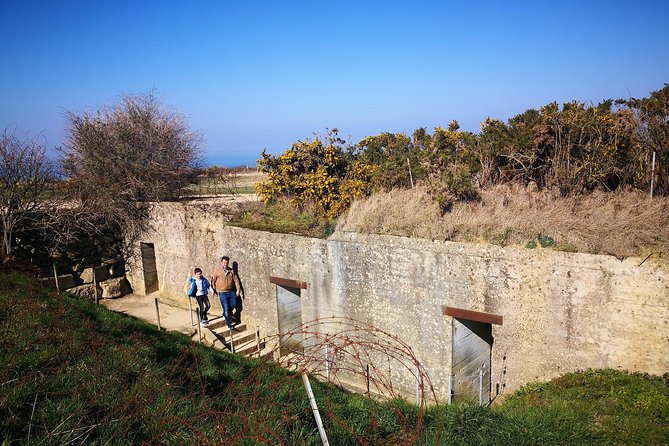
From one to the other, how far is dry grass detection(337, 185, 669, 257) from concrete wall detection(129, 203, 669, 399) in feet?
0.84

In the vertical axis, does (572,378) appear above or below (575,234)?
below

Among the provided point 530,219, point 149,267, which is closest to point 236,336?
point 149,267

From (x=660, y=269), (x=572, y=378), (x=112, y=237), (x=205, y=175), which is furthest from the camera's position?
(x=205, y=175)

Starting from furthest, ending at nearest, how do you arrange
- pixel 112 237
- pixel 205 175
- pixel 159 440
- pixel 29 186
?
pixel 205 175, pixel 112 237, pixel 29 186, pixel 159 440

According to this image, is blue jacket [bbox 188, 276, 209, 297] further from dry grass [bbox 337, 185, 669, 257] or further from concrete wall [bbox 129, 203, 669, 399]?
dry grass [bbox 337, 185, 669, 257]

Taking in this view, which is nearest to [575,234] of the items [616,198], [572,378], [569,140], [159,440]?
[616,198]

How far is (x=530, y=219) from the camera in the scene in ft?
27.6

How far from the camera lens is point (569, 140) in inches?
393

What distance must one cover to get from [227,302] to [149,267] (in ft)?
15.0

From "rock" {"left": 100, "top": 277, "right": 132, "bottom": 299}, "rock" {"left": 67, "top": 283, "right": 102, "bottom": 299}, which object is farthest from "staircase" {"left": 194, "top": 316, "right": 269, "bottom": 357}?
"rock" {"left": 67, "top": 283, "right": 102, "bottom": 299}

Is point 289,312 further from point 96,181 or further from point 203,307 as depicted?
point 96,181

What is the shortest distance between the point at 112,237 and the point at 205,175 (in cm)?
571

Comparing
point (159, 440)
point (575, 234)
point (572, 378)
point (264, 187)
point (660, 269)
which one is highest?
point (264, 187)

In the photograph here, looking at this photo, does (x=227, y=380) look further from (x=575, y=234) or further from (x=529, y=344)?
(x=575, y=234)
